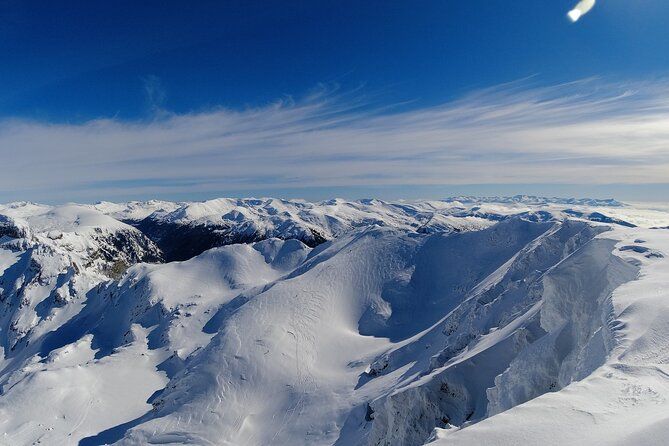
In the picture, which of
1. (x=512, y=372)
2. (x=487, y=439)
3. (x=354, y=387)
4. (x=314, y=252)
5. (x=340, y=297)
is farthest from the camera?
(x=314, y=252)

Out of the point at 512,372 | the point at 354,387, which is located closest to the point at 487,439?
the point at 512,372

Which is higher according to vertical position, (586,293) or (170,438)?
(586,293)

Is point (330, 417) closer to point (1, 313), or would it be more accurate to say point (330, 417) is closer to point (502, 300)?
point (502, 300)

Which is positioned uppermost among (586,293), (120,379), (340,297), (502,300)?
(586,293)

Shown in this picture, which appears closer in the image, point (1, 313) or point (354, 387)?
point (354, 387)

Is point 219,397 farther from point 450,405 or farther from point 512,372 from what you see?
point 512,372

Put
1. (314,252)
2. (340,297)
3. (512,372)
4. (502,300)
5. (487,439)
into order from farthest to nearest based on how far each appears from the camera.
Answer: (314,252) → (340,297) → (502,300) → (512,372) → (487,439)
